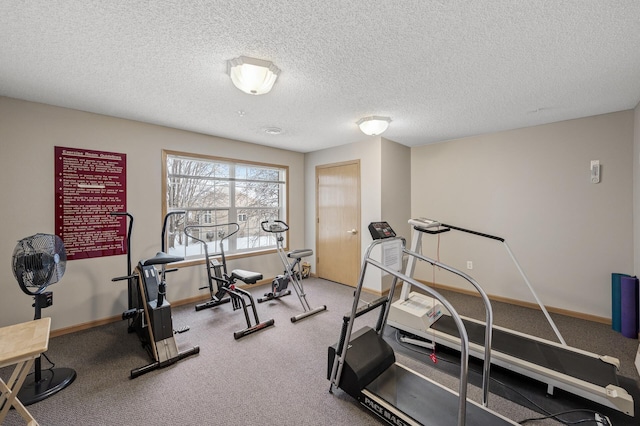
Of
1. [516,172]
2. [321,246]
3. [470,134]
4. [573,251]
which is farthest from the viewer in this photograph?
[321,246]

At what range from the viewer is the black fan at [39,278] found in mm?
1889

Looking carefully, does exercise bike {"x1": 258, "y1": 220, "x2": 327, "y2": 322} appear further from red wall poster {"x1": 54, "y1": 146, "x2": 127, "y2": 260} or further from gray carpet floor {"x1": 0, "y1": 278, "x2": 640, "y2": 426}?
red wall poster {"x1": 54, "y1": 146, "x2": 127, "y2": 260}

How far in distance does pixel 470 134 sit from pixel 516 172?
86cm

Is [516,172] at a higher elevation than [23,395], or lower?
higher

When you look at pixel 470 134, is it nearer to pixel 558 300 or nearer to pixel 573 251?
pixel 573 251

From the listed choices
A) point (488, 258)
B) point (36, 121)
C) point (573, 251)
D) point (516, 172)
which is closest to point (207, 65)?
point (36, 121)

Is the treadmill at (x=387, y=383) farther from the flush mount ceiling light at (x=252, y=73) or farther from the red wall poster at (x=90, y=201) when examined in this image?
the red wall poster at (x=90, y=201)

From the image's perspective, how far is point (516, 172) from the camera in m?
3.67

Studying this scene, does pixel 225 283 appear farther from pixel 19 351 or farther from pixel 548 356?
pixel 548 356

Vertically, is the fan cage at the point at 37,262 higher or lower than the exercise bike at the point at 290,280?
higher

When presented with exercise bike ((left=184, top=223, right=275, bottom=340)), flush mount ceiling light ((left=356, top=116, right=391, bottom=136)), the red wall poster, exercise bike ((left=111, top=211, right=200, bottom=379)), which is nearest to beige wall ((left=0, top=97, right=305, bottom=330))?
the red wall poster

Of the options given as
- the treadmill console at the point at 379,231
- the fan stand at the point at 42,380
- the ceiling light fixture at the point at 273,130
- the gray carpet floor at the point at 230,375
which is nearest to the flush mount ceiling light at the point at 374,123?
the ceiling light fixture at the point at 273,130

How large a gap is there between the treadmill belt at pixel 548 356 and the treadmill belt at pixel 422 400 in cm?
80

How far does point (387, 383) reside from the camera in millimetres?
1875
